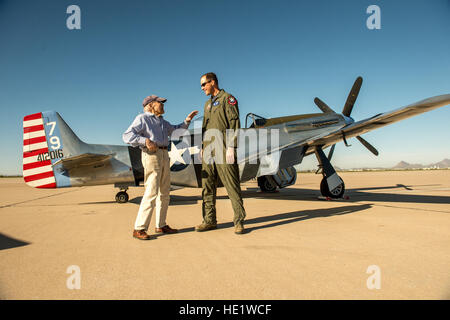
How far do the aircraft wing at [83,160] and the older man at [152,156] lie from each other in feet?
12.6

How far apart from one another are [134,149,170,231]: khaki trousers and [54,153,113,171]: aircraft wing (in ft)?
12.9

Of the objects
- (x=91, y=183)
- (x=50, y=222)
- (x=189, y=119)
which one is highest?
(x=189, y=119)

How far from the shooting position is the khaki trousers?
3216 mm

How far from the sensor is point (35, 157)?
6.56 meters

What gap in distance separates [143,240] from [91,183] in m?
4.54

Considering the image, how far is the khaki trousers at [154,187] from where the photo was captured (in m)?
3.22

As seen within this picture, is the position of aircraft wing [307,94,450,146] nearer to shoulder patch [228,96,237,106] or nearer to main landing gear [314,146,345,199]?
main landing gear [314,146,345,199]

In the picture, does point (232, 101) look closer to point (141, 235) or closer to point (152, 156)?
point (152, 156)

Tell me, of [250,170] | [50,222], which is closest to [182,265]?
[50,222]

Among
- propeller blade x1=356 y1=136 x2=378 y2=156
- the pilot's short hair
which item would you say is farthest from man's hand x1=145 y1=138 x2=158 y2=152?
propeller blade x1=356 y1=136 x2=378 y2=156

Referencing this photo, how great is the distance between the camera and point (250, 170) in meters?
6.30

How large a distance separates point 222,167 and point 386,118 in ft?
16.4

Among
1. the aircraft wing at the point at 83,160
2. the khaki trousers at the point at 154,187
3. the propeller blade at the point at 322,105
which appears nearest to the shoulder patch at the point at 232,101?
the khaki trousers at the point at 154,187
